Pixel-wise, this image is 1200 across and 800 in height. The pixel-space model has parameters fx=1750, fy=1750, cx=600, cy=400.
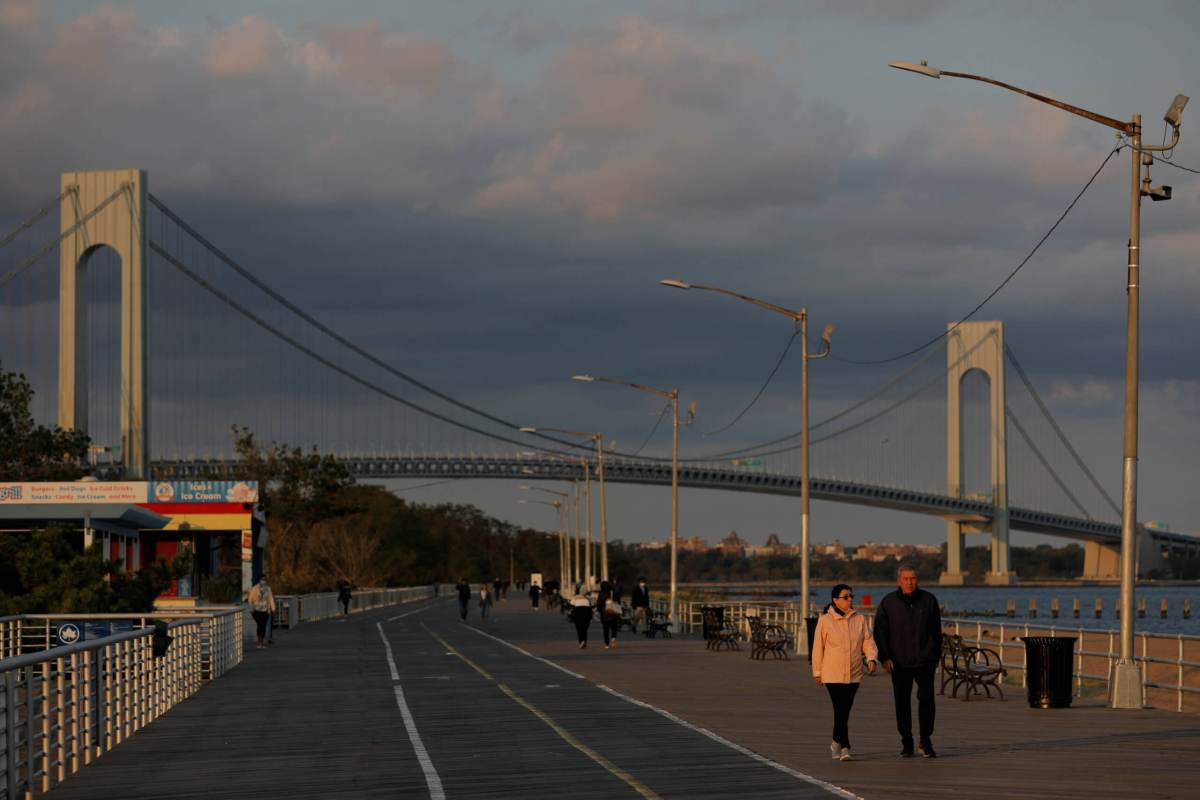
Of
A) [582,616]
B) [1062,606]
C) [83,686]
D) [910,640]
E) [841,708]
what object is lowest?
[1062,606]

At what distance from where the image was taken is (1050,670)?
22.1 meters

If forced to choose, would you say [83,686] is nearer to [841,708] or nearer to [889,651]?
[841,708]

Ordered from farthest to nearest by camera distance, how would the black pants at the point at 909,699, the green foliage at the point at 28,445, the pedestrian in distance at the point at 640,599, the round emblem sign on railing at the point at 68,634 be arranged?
1. the green foliage at the point at 28,445
2. the pedestrian in distance at the point at 640,599
3. the round emblem sign on railing at the point at 68,634
4. the black pants at the point at 909,699

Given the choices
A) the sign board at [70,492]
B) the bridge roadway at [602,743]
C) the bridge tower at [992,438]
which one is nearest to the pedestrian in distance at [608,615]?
the bridge roadway at [602,743]

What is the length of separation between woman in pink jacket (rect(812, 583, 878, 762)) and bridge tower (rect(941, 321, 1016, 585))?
95890 mm

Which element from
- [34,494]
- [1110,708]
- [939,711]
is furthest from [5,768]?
[34,494]

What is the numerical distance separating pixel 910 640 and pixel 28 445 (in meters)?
60.3

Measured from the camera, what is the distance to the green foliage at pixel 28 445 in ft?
232

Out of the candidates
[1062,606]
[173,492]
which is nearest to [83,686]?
[173,492]

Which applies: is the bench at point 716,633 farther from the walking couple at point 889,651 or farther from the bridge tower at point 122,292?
the bridge tower at point 122,292

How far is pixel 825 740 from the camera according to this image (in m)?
17.7

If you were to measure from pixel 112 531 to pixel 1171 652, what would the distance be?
35.8 m

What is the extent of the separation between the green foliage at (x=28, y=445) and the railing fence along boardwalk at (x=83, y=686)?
41.7 meters

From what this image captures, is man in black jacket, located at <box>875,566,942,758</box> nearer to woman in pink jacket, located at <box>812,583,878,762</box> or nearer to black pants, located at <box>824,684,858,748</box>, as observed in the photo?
woman in pink jacket, located at <box>812,583,878,762</box>
